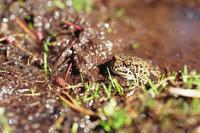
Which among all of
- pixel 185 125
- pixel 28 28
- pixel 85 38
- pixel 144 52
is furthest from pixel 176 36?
pixel 185 125

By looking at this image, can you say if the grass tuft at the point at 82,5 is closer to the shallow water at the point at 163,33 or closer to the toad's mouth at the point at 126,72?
A: the shallow water at the point at 163,33

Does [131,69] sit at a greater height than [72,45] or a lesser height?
lesser

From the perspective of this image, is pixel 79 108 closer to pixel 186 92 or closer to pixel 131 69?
pixel 131 69

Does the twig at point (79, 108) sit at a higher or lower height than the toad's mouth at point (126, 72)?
lower

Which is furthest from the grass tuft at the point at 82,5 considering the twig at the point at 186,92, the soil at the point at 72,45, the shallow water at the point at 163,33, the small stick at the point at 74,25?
the twig at the point at 186,92

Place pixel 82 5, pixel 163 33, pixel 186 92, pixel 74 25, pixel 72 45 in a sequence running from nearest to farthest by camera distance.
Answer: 1. pixel 186 92
2. pixel 72 45
3. pixel 74 25
4. pixel 82 5
5. pixel 163 33

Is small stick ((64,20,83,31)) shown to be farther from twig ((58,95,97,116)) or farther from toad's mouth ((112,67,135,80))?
twig ((58,95,97,116))

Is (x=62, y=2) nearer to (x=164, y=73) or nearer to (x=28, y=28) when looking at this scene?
(x=28, y=28)

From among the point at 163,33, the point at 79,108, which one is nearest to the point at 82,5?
the point at 163,33
